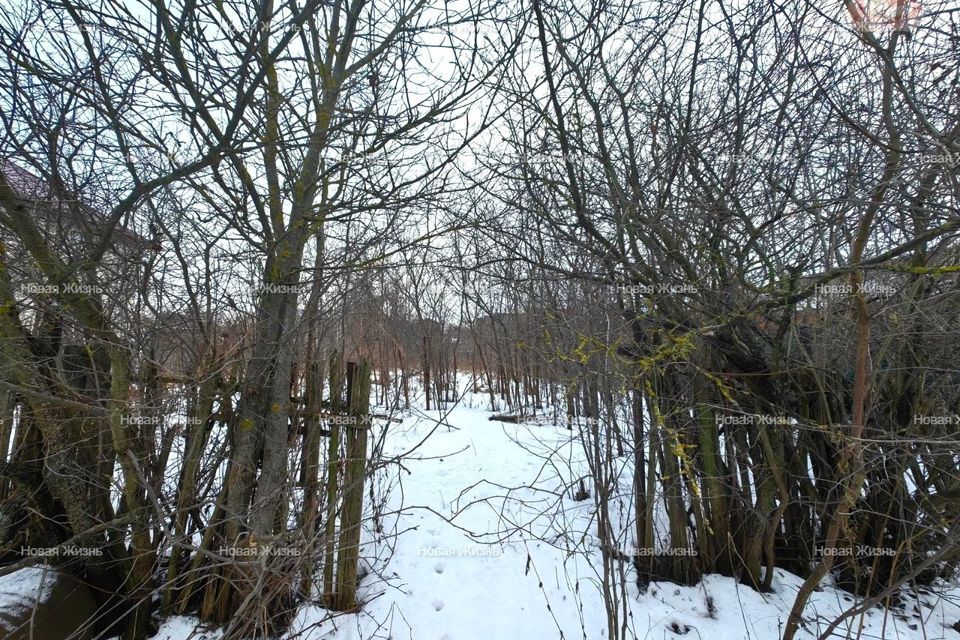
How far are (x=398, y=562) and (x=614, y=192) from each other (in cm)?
388

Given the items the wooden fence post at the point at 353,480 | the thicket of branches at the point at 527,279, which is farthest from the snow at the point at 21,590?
the wooden fence post at the point at 353,480

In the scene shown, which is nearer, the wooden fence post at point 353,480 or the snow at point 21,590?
the snow at point 21,590

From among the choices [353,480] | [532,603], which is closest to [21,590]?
[353,480]

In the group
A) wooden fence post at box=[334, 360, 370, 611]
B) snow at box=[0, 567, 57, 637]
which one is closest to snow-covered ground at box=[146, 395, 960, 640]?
wooden fence post at box=[334, 360, 370, 611]

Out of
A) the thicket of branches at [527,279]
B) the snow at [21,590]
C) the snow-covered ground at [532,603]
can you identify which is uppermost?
the thicket of branches at [527,279]

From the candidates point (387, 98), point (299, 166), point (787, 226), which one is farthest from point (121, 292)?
point (787, 226)

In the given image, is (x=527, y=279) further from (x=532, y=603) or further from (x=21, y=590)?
(x=21, y=590)

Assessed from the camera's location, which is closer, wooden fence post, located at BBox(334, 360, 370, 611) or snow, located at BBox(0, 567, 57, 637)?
snow, located at BBox(0, 567, 57, 637)

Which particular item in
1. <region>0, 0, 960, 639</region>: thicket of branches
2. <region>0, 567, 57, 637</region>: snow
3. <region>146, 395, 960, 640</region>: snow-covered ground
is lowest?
<region>146, 395, 960, 640</region>: snow-covered ground

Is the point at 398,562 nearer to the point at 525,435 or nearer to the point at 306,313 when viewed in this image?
the point at 306,313

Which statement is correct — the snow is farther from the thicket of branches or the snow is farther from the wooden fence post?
the wooden fence post

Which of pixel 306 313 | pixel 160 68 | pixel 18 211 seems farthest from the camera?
pixel 306 313

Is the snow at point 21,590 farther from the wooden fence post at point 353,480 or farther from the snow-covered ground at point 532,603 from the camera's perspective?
the wooden fence post at point 353,480

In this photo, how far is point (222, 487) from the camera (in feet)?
10.4
